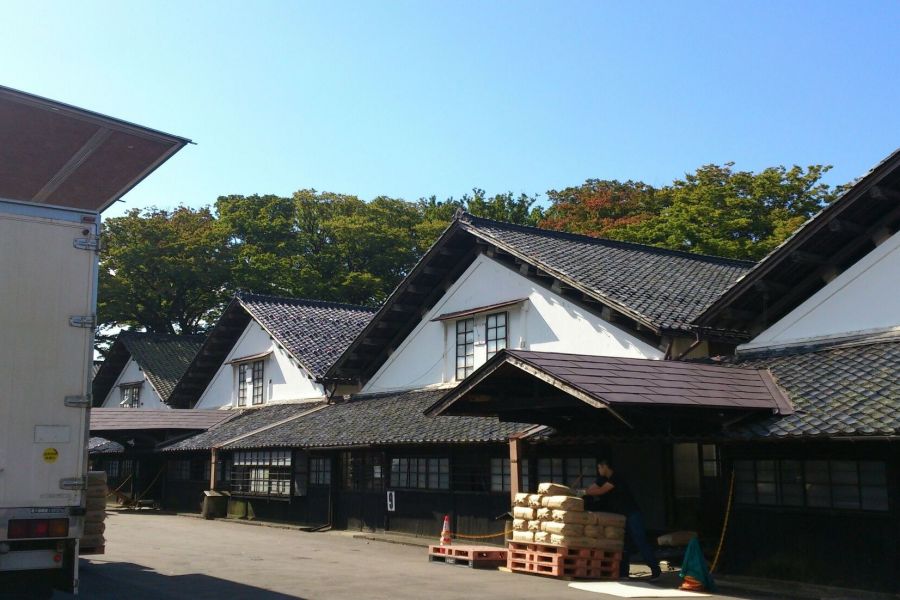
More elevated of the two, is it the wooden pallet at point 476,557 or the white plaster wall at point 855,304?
the white plaster wall at point 855,304

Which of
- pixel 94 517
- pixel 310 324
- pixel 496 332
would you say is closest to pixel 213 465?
pixel 310 324

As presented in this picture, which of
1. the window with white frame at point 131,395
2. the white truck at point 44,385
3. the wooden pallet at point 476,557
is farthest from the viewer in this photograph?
the window with white frame at point 131,395

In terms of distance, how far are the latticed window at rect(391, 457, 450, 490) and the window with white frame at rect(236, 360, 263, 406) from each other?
1131 centimetres

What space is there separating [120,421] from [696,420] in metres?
22.4

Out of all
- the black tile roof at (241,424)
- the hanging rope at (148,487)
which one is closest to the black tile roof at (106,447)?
the hanging rope at (148,487)

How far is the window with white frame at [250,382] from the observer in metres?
31.7

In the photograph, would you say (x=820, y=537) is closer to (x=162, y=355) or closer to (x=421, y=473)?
(x=421, y=473)

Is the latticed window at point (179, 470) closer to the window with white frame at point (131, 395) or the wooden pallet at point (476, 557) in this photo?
the window with white frame at point (131, 395)

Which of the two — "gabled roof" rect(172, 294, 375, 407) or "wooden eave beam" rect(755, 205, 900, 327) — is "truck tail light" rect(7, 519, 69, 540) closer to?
"wooden eave beam" rect(755, 205, 900, 327)

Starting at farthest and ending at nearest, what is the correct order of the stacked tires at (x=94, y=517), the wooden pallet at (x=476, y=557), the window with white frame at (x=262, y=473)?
the window with white frame at (x=262, y=473) → the wooden pallet at (x=476, y=557) → the stacked tires at (x=94, y=517)

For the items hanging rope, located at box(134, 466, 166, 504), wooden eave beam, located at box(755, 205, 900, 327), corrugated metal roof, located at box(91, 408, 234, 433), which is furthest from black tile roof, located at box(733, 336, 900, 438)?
hanging rope, located at box(134, 466, 166, 504)

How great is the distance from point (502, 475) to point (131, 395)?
2737 centimetres

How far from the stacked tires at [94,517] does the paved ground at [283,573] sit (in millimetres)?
536

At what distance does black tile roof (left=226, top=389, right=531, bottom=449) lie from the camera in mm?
18125
